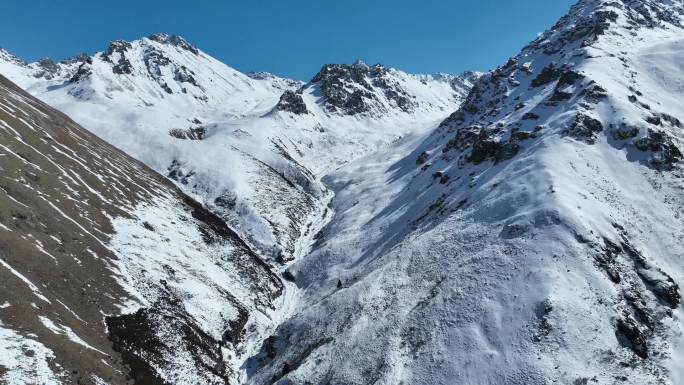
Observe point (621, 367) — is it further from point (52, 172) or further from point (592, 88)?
point (52, 172)

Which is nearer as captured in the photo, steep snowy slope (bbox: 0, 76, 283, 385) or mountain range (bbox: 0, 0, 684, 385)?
steep snowy slope (bbox: 0, 76, 283, 385)

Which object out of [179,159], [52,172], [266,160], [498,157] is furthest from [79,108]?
[498,157]

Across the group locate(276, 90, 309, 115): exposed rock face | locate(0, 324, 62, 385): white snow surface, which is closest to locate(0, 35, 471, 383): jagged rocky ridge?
→ locate(276, 90, 309, 115): exposed rock face

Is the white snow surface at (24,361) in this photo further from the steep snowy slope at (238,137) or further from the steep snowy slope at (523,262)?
the steep snowy slope at (238,137)

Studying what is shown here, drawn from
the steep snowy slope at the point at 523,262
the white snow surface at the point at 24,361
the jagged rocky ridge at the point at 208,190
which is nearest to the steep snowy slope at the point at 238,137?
the jagged rocky ridge at the point at 208,190

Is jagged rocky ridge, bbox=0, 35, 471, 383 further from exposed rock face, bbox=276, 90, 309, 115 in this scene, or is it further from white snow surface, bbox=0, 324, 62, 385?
white snow surface, bbox=0, 324, 62, 385

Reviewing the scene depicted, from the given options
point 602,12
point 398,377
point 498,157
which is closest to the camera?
point 398,377
